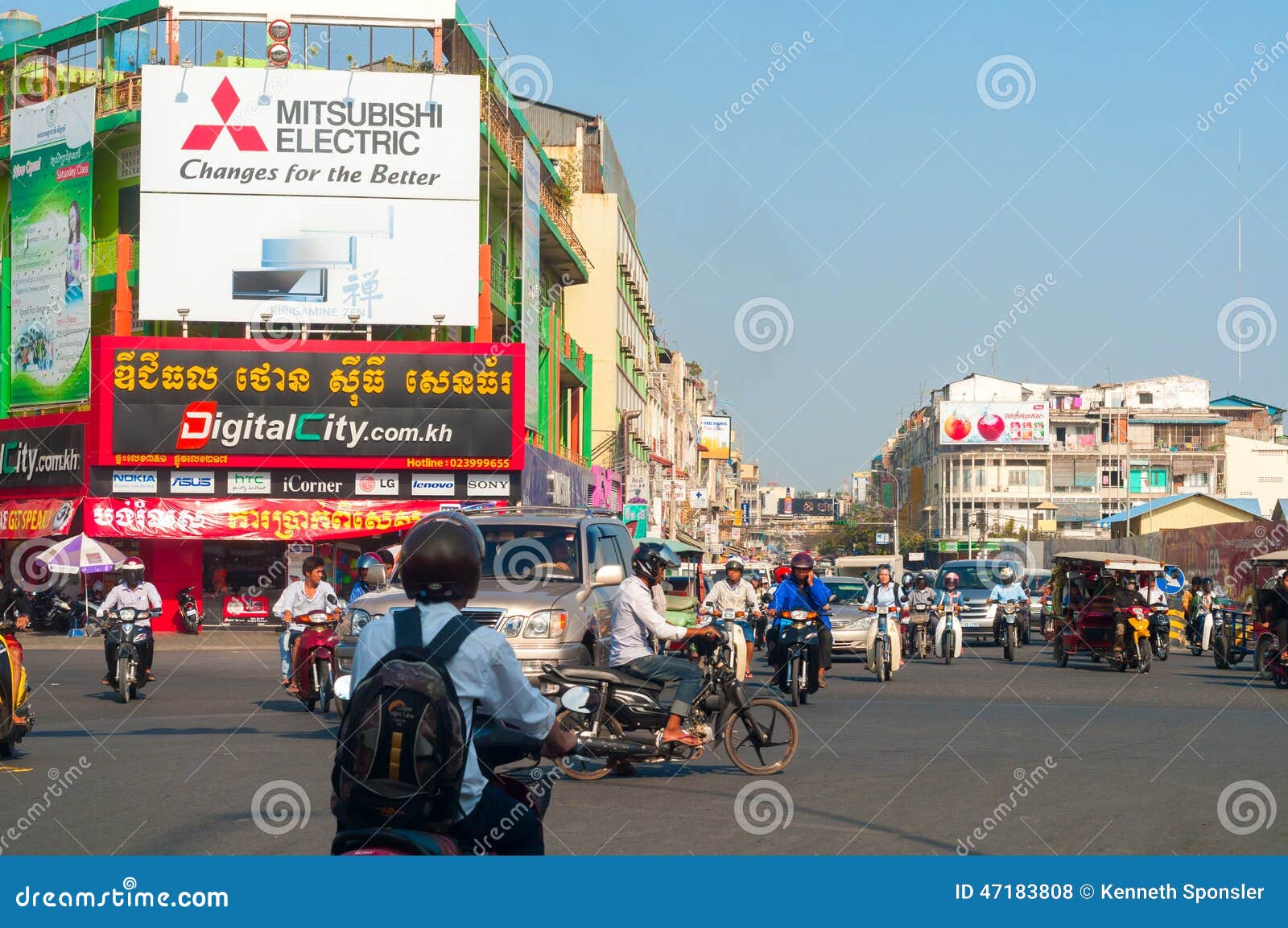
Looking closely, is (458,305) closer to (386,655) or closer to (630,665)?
(630,665)

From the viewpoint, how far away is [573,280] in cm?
Result: 5700

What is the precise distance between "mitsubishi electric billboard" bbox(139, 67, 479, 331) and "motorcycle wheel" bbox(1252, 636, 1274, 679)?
21.5 metres

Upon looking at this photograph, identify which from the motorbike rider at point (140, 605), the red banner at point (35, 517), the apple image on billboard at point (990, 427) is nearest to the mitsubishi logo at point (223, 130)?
the red banner at point (35, 517)

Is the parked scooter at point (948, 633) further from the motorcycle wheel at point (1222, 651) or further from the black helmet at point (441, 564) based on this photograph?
the black helmet at point (441, 564)

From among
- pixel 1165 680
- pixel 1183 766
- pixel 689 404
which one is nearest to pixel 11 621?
pixel 1183 766

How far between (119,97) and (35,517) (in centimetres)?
1093

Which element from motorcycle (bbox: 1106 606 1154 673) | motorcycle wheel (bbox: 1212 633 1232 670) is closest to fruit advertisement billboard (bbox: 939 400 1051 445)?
motorcycle wheel (bbox: 1212 633 1232 670)

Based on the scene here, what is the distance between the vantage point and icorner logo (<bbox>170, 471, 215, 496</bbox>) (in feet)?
122

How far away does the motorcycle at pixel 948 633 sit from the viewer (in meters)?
27.8

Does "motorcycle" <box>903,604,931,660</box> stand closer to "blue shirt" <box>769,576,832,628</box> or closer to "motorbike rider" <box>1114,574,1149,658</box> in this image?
"motorbike rider" <box>1114,574,1149,658</box>

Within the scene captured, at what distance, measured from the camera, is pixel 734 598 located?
22.0 m

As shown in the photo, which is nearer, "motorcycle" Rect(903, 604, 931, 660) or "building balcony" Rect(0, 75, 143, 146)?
"motorcycle" Rect(903, 604, 931, 660)

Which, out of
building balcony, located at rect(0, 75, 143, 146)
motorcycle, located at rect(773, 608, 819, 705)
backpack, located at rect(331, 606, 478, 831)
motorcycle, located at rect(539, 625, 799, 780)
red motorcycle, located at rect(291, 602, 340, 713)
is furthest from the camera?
building balcony, located at rect(0, 75, 143, 146)

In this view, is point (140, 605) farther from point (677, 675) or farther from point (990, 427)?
point (990, 427)
